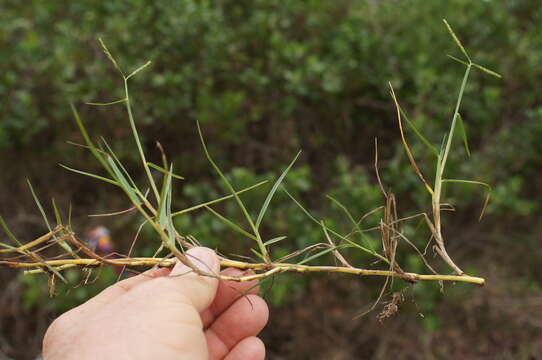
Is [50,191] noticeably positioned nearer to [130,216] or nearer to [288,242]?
[130,216]

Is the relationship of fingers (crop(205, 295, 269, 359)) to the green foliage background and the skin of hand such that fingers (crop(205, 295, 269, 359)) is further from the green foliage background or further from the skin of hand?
the green foliage background

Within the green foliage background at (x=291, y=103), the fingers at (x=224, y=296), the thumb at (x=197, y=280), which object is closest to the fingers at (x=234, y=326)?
the fingers at (x=224, y=296)

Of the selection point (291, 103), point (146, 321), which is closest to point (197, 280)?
point (146, 321)

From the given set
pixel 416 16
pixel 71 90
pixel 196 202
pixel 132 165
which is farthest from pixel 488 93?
pixel 71 90

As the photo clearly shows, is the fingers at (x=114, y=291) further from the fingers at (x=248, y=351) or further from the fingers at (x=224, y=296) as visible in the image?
the fingers at (x=248, y=351)

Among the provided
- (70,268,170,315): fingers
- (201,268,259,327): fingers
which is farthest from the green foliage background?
(70,268,170,315): fingers

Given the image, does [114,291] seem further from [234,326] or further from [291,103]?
[291,103]
